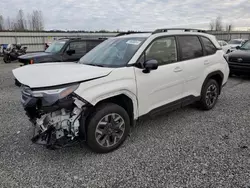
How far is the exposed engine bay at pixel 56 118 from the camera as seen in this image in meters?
2.63

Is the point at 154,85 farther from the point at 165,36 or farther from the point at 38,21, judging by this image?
the point at 38,21

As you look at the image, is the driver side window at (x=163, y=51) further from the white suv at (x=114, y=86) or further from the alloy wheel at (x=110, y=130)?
the alloy wheel at (x=110, y=130)

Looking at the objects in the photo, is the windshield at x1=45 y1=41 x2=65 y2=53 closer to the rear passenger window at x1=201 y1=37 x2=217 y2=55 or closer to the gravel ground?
the gravel ground

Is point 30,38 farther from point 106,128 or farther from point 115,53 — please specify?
point 106,128

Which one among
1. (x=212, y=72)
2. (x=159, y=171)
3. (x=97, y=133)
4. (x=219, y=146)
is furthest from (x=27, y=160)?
(x=212, y=72)

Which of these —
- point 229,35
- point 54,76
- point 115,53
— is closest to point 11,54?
point 115,53

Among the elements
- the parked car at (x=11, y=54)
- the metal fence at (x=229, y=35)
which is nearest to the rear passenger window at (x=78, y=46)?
the parked car at (x=11, y=54)

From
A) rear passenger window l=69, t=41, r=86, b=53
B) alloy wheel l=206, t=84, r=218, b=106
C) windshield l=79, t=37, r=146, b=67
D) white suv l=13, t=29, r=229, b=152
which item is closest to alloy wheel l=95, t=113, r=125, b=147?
white suv l=13, t=29, r=229, b=152

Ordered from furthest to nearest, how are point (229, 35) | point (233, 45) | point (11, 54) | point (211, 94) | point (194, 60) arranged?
1. point (229, 35)
2. point (233, 45)
3. point (11, 54)
4. point (211, 94)
5. point (194, 60)

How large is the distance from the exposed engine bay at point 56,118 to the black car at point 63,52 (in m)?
5.12

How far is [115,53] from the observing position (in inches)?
142

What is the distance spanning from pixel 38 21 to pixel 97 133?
52.5 meters

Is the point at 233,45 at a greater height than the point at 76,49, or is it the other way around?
the point at 233,45

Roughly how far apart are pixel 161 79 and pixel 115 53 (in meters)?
0.94
